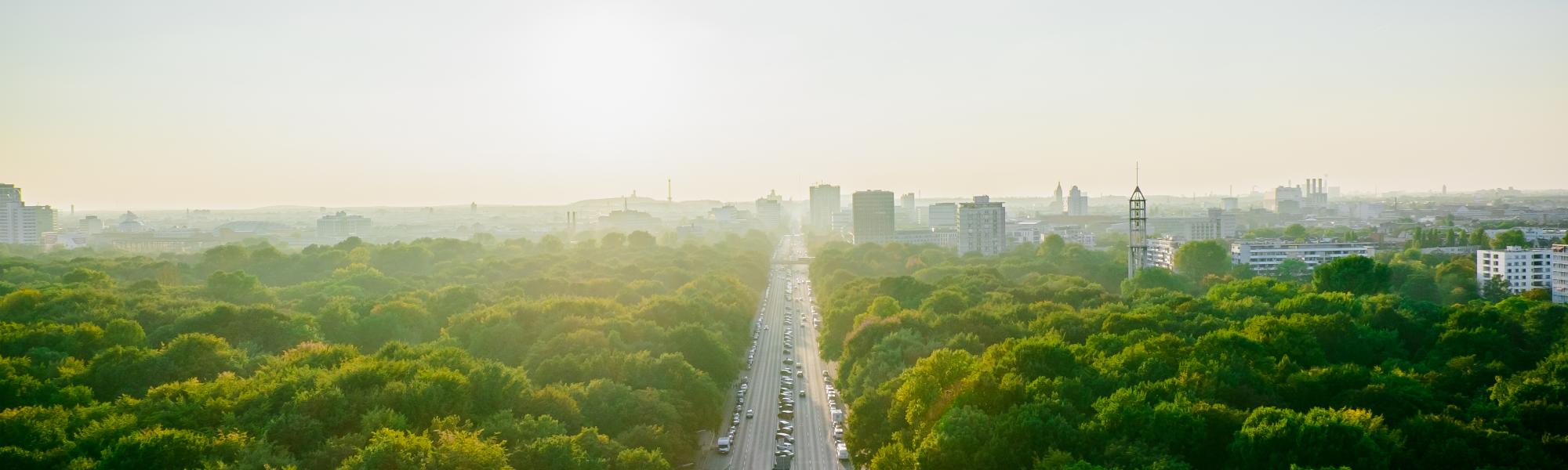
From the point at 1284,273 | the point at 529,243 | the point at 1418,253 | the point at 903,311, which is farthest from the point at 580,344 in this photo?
the point at 529,243

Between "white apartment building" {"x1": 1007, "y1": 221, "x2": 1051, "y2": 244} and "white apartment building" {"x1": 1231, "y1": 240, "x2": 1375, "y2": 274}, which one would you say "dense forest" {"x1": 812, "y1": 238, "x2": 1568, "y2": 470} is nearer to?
"white apartment building" {"x1": 1231, "y1": 240, "x2": 1375, "y2": 274}

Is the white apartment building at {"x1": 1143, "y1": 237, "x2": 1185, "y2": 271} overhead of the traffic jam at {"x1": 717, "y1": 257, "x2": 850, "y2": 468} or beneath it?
overhead

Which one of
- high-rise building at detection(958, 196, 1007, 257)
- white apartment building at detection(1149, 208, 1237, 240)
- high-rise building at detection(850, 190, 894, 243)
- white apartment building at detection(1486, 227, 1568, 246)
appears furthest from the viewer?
high-rise building at detection(850, 190, 894, 243)

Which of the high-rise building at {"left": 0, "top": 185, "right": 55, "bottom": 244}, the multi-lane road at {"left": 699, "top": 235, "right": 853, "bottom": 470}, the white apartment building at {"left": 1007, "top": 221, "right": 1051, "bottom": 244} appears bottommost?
the multi-lane road at {"left": 699, "top": 235, "right": 853, "bottom": 470}

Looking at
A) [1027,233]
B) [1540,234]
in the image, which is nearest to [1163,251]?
[1540,234]

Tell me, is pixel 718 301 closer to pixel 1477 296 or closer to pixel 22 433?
pixel 22 433

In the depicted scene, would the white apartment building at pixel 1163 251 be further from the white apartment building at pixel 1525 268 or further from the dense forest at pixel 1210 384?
the dense forest at pixel 1210 384

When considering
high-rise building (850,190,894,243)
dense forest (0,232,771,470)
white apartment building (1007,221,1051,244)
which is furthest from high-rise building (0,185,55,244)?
white apartment building (1007,221,1051,244)

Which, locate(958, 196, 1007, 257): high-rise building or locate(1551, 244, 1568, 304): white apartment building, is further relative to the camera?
locate(958, 196, 1007, 257): high-rise building
